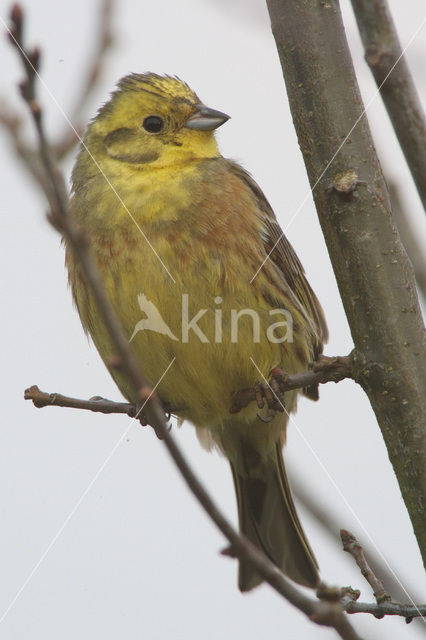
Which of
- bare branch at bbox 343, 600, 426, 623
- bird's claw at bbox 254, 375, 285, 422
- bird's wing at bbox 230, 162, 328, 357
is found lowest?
bare branch at bbox 343, 600, 426, 623

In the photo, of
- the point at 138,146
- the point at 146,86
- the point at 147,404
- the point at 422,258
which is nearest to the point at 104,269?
the point at 138,146

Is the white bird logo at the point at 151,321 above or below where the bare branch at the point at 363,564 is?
above

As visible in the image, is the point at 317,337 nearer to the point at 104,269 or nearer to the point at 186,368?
the point at 186,368

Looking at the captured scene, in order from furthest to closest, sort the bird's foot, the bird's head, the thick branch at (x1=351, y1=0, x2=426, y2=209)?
the bird's head < the bird's foot < the thick branch at (x1=351, y1=0, x2=426, y2=209)

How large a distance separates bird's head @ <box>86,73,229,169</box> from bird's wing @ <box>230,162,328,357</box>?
0.98 feet

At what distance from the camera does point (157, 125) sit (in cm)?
472

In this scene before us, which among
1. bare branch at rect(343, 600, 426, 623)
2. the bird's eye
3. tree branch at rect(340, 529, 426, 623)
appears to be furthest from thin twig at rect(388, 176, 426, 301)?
the bird's eye

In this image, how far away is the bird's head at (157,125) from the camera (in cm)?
464

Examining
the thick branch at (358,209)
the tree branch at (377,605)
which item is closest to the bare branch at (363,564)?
the tree branch at (377,605)

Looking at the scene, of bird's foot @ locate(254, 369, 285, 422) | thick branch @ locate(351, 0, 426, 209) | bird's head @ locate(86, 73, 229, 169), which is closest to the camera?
thick branch @ locate(351, 0, 426, 209)

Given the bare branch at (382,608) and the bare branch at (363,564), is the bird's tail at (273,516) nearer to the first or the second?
the bare branch at (363,564)

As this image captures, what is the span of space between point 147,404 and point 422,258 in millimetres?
1943

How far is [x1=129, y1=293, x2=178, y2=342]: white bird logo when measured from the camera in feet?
13.5

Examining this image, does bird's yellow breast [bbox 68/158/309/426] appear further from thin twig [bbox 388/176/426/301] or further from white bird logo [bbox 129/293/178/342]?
thin twig [bbox 388/176/426/301]
